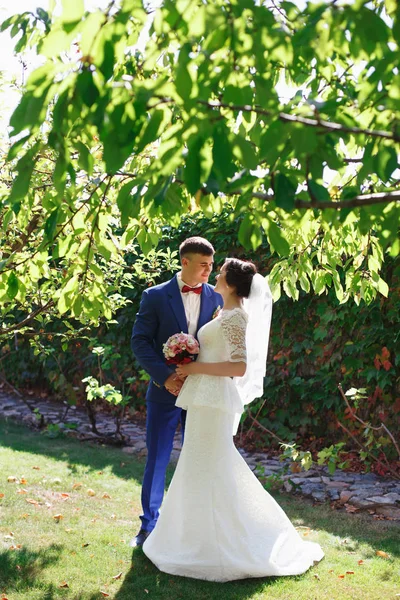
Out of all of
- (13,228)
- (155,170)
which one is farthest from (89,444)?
(155,170)

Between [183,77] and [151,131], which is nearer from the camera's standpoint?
[183,77]

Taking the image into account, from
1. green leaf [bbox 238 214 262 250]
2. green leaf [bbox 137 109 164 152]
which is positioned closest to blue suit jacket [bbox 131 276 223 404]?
green leaf [bbox 238 214 262 250]

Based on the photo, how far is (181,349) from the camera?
4.14 m

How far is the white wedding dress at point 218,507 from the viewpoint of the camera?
12.7ft

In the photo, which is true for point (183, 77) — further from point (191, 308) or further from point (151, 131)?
point (191, 308)

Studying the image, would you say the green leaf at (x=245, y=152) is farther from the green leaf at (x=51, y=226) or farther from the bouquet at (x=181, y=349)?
the bouquet at (x=181, y=349)

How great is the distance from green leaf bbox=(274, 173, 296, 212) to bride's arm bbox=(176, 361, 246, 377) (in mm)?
2305

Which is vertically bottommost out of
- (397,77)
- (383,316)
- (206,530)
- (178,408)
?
(206,530)

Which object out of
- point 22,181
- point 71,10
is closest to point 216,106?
point 71,10

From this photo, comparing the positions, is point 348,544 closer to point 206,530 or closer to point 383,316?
point 206,530

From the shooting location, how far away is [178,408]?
4.62 metres

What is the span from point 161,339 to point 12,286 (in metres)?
1.50

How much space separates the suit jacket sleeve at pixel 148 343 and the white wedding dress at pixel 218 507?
249mm

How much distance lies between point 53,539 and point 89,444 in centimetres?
344
